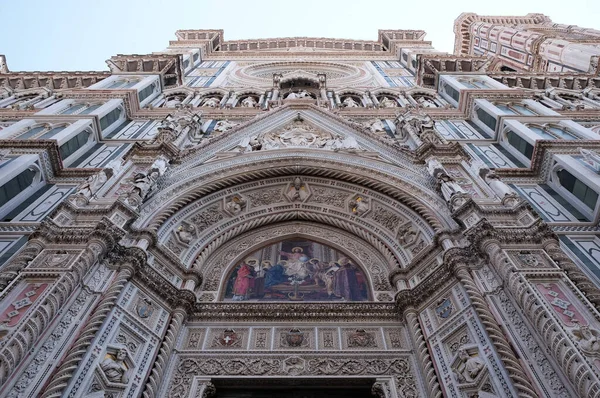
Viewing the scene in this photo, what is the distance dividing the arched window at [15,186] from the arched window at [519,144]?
36.8 ft

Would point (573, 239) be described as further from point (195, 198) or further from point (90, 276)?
point (90, 276)

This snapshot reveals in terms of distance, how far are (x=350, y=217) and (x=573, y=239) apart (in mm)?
4287

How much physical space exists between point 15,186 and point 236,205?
4.38 metres

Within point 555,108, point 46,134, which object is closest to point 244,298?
point 46,134

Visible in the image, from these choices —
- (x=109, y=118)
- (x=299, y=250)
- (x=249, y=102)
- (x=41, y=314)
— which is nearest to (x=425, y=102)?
(x=249, y=102)

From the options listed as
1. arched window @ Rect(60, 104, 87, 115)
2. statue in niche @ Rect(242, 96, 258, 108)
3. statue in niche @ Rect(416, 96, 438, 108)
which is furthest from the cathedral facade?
statue in niche @ Rect(242, 96, 258, 108)

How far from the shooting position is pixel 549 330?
17.5 ft

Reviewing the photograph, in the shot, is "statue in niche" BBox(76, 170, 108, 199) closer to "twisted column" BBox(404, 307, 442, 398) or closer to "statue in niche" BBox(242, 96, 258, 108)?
"twisted column" BBox(404, 307, 442, 398)

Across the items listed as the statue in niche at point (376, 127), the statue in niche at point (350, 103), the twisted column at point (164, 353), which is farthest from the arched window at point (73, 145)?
the statue in niche at point (350, 103)

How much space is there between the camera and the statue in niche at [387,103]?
634 inches

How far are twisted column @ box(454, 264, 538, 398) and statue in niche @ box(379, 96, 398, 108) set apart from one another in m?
10.1

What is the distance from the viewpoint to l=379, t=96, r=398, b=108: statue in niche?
16.1 metres

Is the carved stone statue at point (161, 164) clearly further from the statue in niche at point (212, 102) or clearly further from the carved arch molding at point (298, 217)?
the statue in niche at point (212, 102)

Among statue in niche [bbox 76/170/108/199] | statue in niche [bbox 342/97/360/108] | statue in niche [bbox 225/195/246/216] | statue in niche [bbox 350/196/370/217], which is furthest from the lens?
statue in niche [bbox 342/97/360/108]
